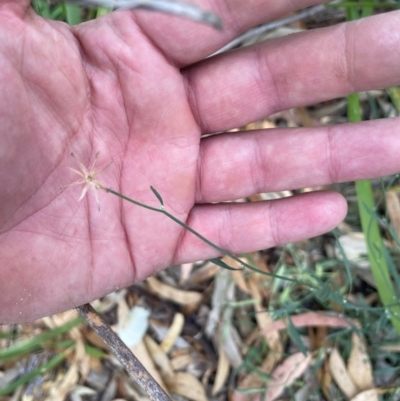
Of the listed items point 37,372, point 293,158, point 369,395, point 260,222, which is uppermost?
point 293,158

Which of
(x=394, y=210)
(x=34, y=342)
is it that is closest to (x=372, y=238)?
(x=394, y=210)

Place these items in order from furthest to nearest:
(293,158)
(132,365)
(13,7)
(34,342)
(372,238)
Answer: (34,342), (372,238), (293,158), (132,365), (13,7)

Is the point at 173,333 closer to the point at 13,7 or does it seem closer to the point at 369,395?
the point at 369,395

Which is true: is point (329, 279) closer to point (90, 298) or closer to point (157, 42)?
point (90, 298)

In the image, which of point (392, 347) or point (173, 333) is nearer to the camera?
point (392, 347)

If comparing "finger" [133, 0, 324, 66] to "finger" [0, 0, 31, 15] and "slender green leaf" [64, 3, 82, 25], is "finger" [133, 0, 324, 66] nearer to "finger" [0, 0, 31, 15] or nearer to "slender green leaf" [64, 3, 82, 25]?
"finger" [0, 0, 31, 15]

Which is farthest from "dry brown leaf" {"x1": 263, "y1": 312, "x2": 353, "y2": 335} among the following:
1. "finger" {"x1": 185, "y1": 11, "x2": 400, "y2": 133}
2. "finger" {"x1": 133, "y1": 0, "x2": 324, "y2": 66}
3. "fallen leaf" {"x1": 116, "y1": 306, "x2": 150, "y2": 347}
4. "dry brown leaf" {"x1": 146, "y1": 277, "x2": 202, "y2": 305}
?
"finger" {"x1": 133, "y1": 0, "x2": 324, "y2": 66}

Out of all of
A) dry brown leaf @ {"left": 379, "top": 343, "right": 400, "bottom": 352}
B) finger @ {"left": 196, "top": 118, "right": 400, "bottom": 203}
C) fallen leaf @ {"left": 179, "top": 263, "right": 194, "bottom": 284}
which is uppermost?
finger @ {"left": 196, "top": 118, "right": 400, "bottom": 203}

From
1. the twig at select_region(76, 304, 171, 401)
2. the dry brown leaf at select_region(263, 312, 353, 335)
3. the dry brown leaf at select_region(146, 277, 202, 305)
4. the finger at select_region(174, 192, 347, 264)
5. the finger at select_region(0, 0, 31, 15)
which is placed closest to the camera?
the finger at select_region(0, 0, 31, 15)
